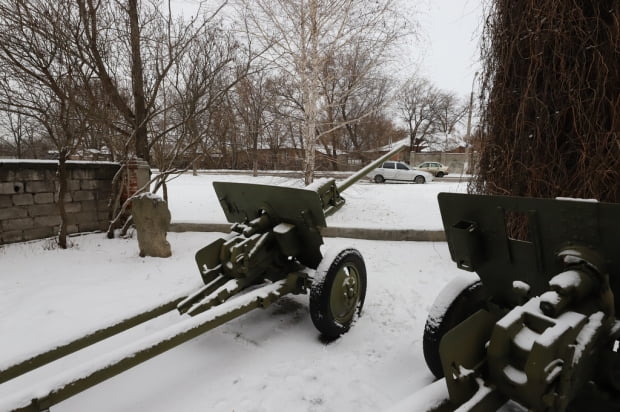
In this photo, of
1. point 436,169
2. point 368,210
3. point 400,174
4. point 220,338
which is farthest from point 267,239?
point 436,169

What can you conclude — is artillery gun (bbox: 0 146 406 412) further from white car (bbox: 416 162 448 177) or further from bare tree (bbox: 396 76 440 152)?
bare tree (bbox: 396 76 440 152)

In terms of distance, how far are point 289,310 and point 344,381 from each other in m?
1.15

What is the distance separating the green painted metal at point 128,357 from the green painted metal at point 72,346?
A: 1.39 ft

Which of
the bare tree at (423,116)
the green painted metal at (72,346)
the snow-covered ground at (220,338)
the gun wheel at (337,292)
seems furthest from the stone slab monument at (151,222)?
the bare tree at (423,116)

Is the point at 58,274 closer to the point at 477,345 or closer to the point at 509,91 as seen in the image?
the point at 477,345

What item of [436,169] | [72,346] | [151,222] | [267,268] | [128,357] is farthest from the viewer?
[436,169]

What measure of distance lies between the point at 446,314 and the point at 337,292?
36.5 inches

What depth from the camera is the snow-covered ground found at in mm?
2195

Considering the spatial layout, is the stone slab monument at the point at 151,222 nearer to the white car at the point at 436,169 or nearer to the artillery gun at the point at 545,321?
the artillery gun at the point at 545,321

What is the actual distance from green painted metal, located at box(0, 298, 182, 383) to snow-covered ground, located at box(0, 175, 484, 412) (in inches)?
2.1

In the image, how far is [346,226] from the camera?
19.6 ft

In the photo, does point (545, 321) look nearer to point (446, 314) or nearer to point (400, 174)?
point (446, 314)

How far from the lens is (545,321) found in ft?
5.00

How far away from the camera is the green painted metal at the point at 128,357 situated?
5.09 ft
